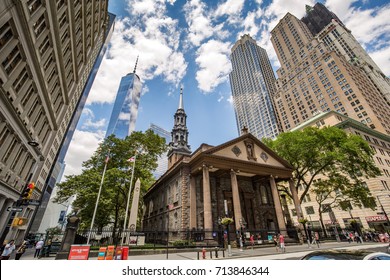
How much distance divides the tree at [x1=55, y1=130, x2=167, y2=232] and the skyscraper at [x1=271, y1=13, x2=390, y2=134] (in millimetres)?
70863

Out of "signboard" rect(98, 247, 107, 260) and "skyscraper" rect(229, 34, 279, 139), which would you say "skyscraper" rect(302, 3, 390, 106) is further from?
"signboard" rect(98, 247, 107, 260)

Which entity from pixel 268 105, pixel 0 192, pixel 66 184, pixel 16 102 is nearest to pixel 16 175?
pixel 0 192

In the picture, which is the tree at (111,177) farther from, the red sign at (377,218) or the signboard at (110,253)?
the red sign at (377,218)

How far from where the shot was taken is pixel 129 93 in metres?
175

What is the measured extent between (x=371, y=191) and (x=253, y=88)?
105526mm

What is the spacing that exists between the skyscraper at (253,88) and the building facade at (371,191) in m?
54.3

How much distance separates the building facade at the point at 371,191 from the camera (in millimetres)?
36906

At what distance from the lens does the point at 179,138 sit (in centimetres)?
4738

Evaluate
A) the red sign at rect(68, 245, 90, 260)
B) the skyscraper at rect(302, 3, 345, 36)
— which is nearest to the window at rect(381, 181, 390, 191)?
the red sign at rect(68, 245, 90, 260)

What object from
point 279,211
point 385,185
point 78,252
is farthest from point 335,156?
point 78,252

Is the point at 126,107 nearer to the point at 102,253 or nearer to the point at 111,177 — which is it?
the point at 111,177

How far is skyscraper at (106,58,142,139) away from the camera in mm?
165750
